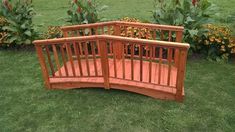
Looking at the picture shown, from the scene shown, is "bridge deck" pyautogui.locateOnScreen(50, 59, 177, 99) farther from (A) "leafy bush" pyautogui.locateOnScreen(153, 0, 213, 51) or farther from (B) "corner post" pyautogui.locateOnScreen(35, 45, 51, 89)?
(A) "leafy bush" pyautogui.locateOnScreen(153, 0, 213, 51)

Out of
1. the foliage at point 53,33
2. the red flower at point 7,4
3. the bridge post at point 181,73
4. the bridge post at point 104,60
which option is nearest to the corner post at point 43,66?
the bridge post at point 104,60

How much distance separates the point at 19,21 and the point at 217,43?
465 centimetres

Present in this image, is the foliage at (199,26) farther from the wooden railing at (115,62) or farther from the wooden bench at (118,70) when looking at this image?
the wooden railing at (115,62)

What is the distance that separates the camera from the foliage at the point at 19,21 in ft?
22.3

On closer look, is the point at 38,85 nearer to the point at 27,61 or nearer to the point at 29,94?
the point at 29,94

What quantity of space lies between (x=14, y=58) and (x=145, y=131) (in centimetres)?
416

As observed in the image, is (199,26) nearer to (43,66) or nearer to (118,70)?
(118,70)

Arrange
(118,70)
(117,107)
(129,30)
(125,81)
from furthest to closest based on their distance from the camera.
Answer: (129,30) < (118,70) < (125,81) < (117,107)

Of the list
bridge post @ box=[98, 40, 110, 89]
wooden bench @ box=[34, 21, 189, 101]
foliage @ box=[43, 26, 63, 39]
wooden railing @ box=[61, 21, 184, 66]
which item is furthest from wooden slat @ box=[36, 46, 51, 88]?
foliage @ box=[43, 26, 63, 39]

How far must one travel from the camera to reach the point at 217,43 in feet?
19.7

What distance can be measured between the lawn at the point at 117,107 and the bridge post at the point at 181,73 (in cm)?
18

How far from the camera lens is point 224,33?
6020 mm

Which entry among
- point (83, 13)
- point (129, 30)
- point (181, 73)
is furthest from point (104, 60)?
point (83, 13)

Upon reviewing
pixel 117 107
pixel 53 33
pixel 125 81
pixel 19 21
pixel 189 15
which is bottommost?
pixel 117 107
